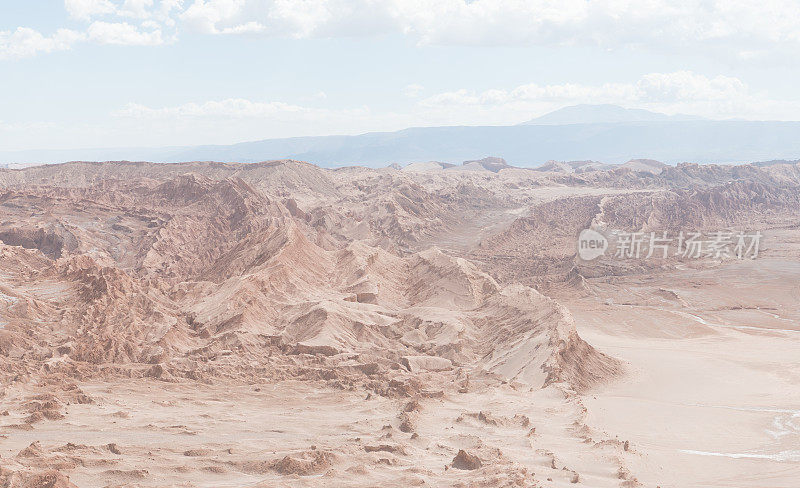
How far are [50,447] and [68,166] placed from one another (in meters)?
86.9

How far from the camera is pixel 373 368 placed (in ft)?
66.8

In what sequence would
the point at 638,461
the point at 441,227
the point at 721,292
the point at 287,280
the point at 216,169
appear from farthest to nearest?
the point at 216,169 → the point at 441,227 → the point at 721,292 → the point at 287,280 → the point at 638,461

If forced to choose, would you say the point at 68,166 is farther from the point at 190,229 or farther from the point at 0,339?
the point at 0,339

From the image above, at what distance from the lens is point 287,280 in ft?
93.7

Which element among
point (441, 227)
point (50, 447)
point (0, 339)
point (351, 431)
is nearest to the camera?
point (50, 447)

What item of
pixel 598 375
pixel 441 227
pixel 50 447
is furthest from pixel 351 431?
pixel 441 227

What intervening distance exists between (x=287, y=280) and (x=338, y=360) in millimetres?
8512

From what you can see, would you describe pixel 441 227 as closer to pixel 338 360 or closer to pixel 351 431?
pixel 338 360

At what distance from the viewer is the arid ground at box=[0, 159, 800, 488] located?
12.0 m

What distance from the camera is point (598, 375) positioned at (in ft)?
70.7

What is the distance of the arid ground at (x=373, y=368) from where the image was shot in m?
12.0

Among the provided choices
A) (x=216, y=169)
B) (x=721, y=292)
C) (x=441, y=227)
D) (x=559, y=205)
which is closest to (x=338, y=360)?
(x=721, y=292)

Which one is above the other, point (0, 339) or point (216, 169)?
point (216, 169)

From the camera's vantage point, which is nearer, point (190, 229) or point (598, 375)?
point (598, 375)
